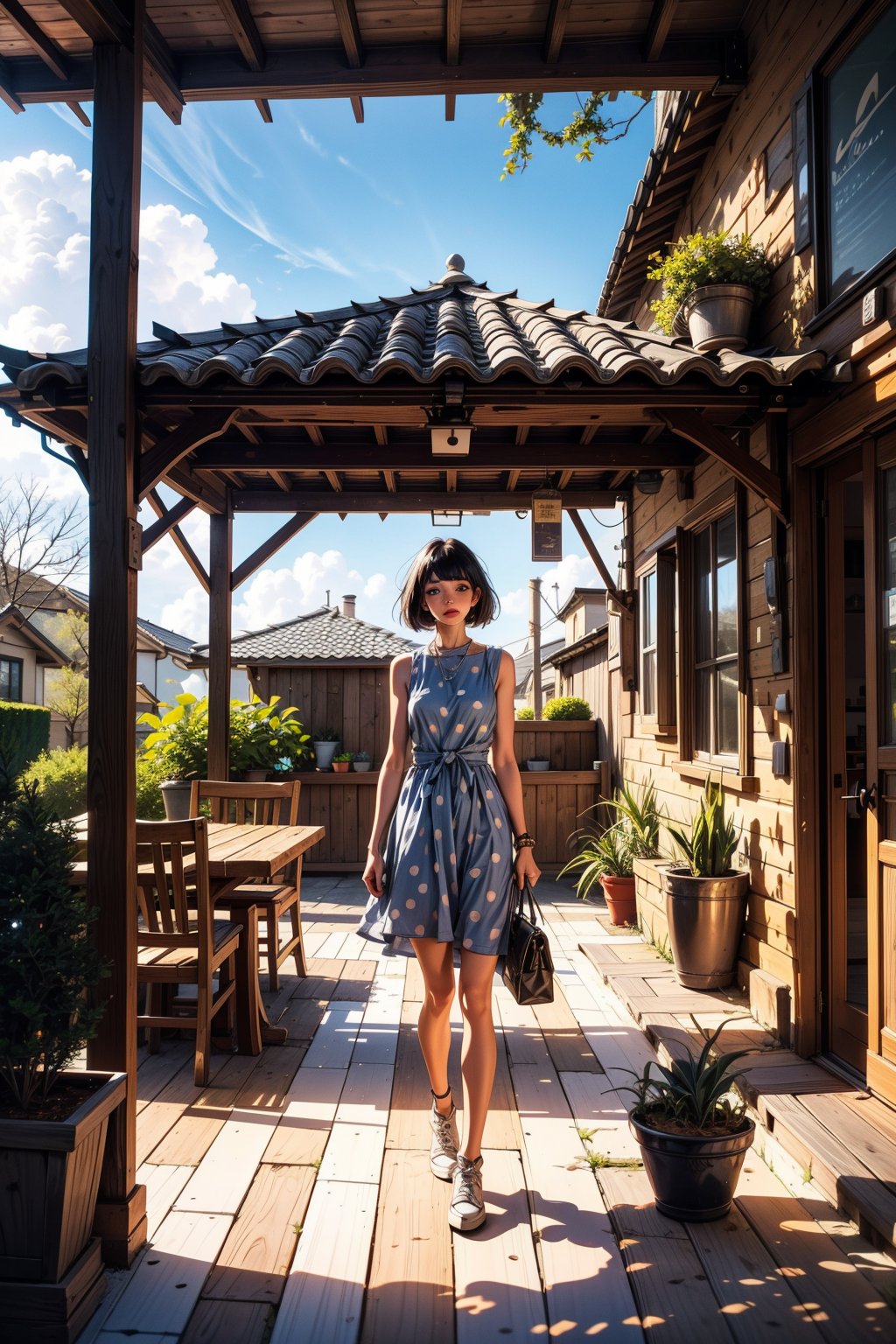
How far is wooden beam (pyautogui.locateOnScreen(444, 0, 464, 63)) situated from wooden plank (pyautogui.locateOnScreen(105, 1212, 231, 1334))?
12.6 feet

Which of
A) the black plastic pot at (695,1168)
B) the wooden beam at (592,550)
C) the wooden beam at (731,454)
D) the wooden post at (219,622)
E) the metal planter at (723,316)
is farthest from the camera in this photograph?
the wooden beam at (592,550)

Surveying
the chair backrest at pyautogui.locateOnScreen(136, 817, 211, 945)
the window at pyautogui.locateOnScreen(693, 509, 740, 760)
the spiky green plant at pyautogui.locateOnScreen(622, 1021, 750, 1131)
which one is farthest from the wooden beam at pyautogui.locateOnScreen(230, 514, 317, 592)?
the spiky green plant at pyautogui.locateOnScreen(622, 1021, 750, 1131)

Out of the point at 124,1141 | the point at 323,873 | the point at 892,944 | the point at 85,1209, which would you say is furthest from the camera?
the point at 323,873

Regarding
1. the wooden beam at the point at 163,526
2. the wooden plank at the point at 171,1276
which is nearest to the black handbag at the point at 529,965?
the wooden plank at the point at 171,1276

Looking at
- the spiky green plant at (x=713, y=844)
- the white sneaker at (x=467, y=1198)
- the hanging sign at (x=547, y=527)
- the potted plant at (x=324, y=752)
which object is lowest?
the white sneaker at (x=467, y=1198)

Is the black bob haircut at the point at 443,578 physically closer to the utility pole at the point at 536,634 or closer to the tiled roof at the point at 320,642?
the tiled roof at the point at 320,642

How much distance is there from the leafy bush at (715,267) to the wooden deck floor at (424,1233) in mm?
3334

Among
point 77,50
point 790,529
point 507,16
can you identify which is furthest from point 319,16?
point 790,529

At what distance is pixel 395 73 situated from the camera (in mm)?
3447

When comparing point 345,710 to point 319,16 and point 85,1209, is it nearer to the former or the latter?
point 319,16

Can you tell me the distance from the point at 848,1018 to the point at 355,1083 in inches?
71.7

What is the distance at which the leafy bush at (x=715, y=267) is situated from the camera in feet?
13.4

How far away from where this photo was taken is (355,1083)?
348 centimetres

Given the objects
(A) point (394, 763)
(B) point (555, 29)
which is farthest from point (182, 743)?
(B) point (555, 29)
